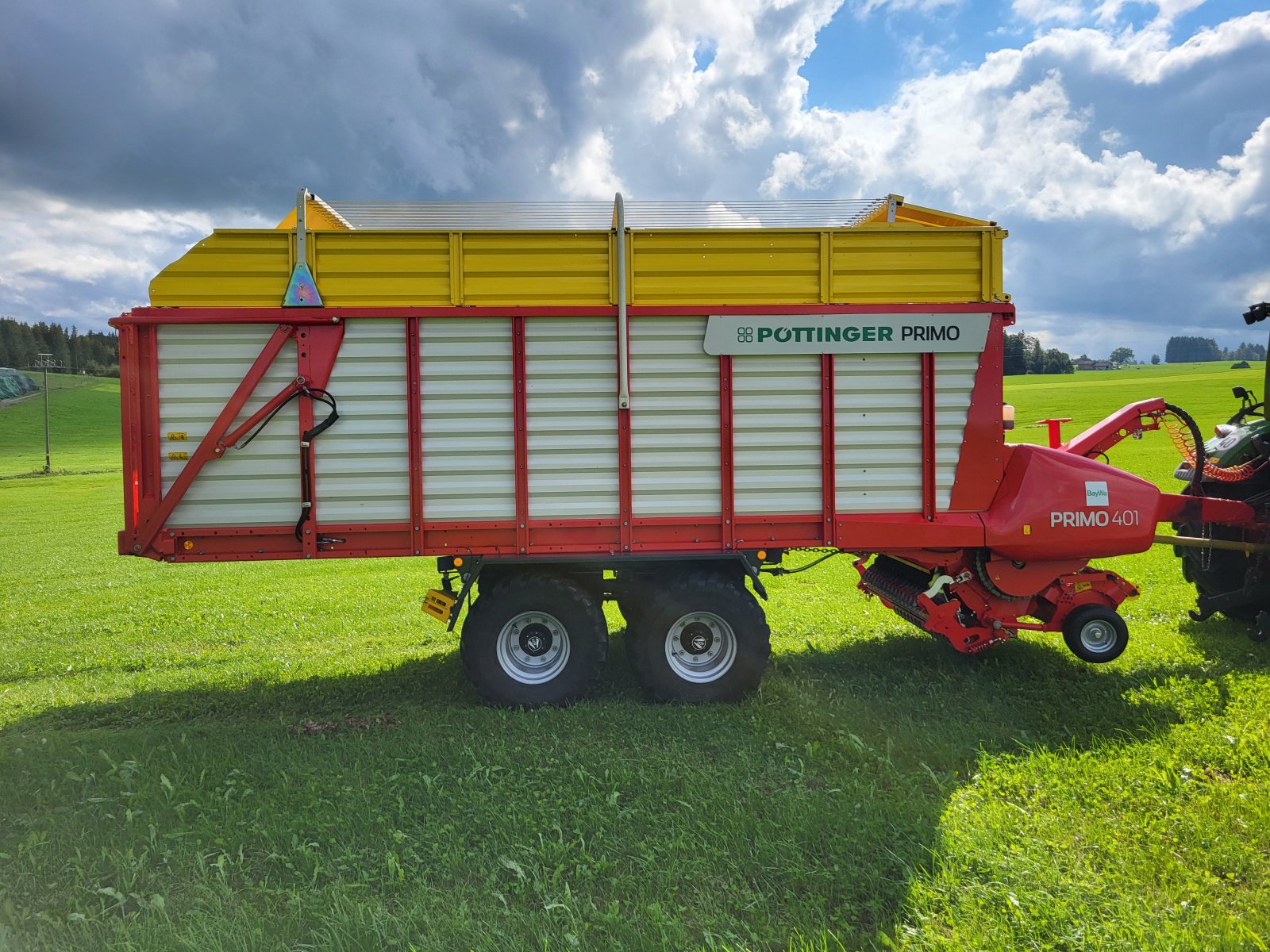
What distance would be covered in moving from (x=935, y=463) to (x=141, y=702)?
20.4 ft

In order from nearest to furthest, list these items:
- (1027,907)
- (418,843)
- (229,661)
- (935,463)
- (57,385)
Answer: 1. (1027,907)
2. (418,843)
3. (935,463)
4. (229,661)
5. (57,385)

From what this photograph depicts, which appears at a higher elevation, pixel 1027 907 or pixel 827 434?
pixel 827 434

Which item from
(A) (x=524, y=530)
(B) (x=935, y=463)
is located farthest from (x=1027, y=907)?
(A) (x=524, y=530)

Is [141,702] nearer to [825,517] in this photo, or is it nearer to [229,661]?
[229,661]

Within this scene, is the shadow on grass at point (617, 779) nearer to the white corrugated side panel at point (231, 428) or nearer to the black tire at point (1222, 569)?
the black tire at point (1222, 569)

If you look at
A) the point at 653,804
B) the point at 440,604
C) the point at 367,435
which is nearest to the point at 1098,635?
the point at 653,804

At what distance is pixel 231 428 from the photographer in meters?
5.21

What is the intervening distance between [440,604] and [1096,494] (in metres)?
4.94

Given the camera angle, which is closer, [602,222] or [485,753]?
[485,753]

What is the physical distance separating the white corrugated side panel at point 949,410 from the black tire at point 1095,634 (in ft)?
4.57

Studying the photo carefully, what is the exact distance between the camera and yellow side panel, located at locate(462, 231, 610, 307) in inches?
208

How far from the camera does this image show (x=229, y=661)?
23.3ft

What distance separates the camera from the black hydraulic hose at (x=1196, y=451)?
625cm

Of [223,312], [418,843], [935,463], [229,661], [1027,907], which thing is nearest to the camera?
[1027,907]
